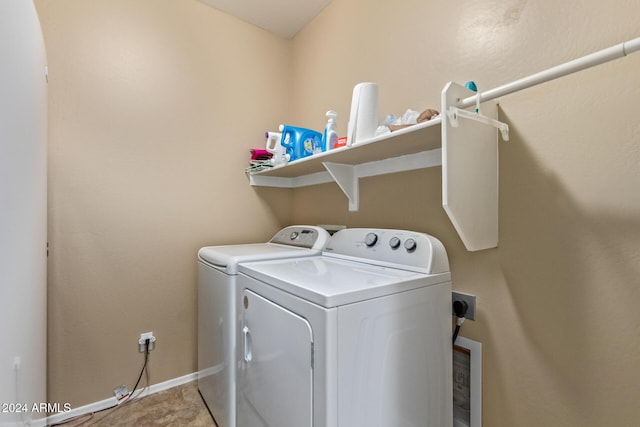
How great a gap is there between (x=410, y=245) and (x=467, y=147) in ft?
1.50

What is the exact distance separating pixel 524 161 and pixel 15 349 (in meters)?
1.78

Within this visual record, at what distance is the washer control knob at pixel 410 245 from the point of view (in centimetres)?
123

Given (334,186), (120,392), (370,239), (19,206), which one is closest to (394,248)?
(370,239)

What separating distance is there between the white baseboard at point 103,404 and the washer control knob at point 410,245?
6.19 feet

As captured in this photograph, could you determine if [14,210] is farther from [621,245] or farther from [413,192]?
[621,245]

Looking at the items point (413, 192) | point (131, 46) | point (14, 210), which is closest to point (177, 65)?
point (131, 46)

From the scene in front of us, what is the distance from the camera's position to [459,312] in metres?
1.25

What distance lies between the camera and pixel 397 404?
99cm

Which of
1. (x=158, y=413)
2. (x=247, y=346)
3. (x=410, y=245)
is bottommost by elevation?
(x=158, y=413)

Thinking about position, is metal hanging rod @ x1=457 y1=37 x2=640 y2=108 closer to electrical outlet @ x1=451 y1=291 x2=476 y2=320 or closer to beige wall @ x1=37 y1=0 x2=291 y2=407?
electrical outlet @ x1=451 y1=291 x2=476 y2=320

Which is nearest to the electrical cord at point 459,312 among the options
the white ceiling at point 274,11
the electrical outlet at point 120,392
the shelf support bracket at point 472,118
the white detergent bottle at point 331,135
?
the shelf support bracket at point 472,118

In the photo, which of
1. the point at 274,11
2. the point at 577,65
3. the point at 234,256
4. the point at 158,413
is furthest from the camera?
the point at 274,11

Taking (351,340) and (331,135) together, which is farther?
(331,135)

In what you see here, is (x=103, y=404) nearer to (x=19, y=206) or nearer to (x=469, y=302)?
(x=19, y=206)
